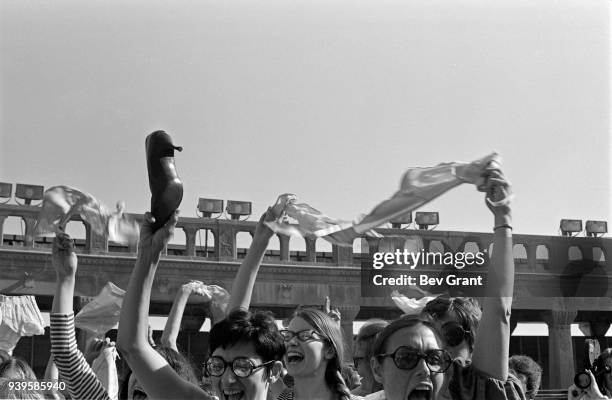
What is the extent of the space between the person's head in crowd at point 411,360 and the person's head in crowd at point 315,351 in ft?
1.70

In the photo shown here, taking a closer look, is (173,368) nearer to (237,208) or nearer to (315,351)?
(315,351)

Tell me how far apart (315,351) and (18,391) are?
6.29 ft

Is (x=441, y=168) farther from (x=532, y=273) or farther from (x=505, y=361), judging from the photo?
(x=532, y=273)

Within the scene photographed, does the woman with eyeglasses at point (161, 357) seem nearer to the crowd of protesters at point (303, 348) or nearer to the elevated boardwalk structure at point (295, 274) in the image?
the crowd of protesters at point (303, 348)

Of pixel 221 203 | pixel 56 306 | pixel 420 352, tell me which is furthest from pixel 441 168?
pixel 221 203

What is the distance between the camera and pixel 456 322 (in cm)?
364

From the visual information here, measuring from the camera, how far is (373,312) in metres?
29.6

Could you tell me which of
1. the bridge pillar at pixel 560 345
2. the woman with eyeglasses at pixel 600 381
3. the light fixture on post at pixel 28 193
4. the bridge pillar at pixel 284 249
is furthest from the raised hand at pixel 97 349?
the bridge pillar at pixel 560 345

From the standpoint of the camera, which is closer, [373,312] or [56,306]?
[56,306]

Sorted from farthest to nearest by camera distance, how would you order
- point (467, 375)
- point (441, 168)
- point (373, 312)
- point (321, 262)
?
1. point (373, 312)
2. point (321, 262)
3. point (441, 168)
4. point (467, 375)

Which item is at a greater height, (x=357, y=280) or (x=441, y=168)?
(x=357, y=280)

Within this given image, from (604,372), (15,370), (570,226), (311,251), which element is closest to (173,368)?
(15,370)

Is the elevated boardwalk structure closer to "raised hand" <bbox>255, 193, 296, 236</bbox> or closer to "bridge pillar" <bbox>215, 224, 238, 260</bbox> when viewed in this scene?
"bridge pillar" <bbox>215, 224, 238, 260</bbox>

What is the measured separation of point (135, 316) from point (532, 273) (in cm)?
2321
